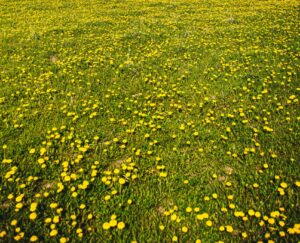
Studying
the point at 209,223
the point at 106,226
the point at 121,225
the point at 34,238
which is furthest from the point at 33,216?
the point at 209,223

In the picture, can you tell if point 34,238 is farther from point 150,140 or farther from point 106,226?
point 150,140

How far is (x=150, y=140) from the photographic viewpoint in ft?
15.2

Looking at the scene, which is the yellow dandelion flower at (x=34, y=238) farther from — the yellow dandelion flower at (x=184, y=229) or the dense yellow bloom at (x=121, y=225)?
the yellow dandelion flower at (x=184, y=229)

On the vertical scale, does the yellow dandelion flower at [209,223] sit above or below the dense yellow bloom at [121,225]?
below

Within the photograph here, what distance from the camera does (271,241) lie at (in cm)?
290

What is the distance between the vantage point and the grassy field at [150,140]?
3.21 meters

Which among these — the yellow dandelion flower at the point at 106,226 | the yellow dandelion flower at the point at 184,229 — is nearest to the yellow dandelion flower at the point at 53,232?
the yellow dandelion flower at the point at 106,226

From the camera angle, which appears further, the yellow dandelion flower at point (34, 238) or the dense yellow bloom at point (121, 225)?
the dense yellow bloom at point (121, 225)

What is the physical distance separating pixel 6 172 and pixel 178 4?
15431mm

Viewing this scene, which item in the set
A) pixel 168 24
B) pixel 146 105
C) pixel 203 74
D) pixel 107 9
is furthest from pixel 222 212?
pixel 107 9

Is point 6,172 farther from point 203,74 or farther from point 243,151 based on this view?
point 203,74

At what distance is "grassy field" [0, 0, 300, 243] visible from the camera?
3207mm

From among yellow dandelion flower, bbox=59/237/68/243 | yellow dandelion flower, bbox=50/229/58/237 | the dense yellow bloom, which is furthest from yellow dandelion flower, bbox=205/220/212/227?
yellow dandelion flower, bbox=50/229/58/237

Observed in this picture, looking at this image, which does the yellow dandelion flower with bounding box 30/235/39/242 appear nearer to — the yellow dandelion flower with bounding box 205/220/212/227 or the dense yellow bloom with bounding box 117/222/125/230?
the dense yellow bloom with bounding box 117/222/125/230
